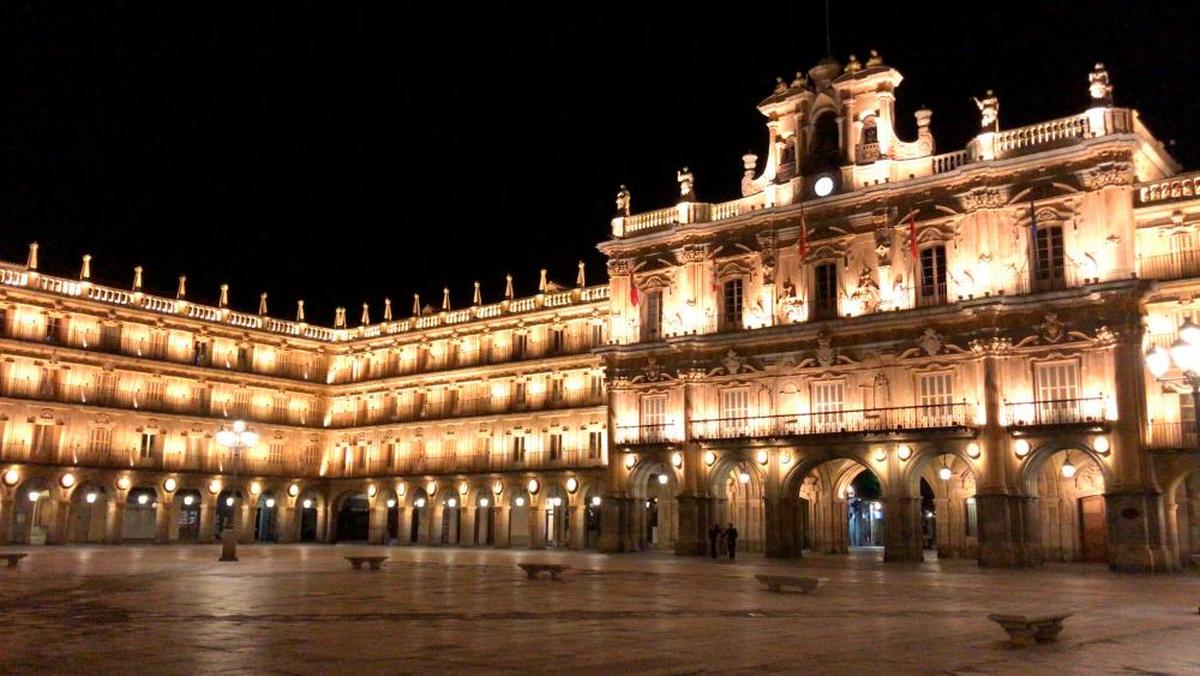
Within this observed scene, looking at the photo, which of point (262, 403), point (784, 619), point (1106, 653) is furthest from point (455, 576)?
point (262, 403)

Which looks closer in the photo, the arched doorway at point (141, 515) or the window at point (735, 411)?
the window at point (735, 411)

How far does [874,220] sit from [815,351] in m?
6.27

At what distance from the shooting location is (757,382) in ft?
158

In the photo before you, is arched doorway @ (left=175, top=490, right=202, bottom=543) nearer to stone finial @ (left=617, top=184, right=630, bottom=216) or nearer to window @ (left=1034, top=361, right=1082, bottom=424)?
stone finial @ (left=617, top=184, right=630, bottom=216)

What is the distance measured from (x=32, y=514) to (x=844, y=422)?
47.2 meters

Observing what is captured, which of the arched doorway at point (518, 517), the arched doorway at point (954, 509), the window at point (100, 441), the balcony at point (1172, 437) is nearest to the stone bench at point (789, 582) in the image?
the balcony at point (1172, 437)

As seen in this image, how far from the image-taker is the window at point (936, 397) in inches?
1661

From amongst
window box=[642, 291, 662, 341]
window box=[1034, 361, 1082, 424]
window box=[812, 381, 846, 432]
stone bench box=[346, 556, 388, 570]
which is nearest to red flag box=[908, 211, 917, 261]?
window box=[812, 381, 846, 432]

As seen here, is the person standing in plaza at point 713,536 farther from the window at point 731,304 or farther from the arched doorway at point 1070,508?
the arched doorway at point 1070,508

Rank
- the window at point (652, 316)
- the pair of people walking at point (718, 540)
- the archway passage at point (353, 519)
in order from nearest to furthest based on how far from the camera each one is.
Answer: the pair of people walking at point (718, 540) < the window at point (652, 316) < the archway passage at point (353, 519)

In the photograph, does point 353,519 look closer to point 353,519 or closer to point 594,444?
point 353,519

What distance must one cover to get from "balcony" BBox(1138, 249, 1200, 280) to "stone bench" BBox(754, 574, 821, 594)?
22102mm

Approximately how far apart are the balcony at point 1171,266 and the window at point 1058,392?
14.7 ft

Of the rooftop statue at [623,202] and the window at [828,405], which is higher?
the rooftop statue at [623,202]
